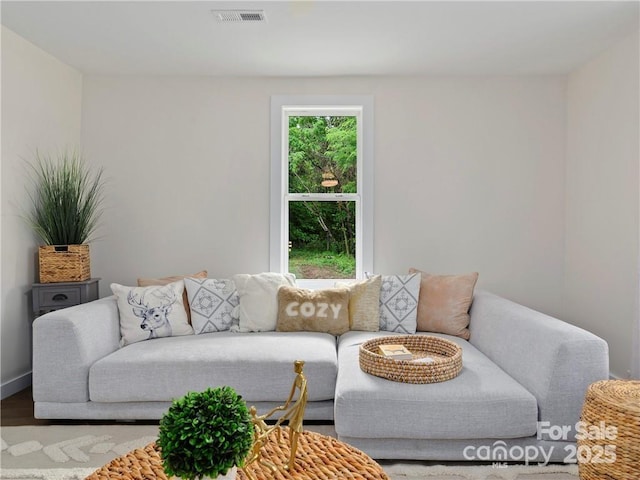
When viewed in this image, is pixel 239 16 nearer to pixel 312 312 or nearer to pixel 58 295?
pixel 312 312

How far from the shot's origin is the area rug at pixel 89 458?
2.26m

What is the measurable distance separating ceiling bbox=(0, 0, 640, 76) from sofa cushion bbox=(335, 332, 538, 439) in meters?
2.17

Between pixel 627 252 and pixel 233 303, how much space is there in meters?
2.75

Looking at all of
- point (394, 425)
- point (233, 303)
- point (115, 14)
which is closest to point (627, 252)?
point (394, 425)

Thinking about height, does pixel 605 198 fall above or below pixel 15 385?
above

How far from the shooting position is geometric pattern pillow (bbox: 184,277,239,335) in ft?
11.2

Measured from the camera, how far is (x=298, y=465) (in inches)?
62.4

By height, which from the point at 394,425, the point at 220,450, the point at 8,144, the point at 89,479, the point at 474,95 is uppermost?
the point at 474,95

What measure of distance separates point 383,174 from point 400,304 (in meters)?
1.21

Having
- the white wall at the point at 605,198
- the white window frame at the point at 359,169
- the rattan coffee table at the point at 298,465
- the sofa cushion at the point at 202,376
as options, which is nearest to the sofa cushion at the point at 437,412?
the sofa cushion at the point at 202,376

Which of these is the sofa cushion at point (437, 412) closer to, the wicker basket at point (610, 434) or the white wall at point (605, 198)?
the wicker basket at point (610, 434)

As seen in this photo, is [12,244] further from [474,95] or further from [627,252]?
[627,252]

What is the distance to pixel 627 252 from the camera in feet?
10.7

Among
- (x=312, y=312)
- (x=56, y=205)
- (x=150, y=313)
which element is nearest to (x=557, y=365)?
(x=312, y=312)
